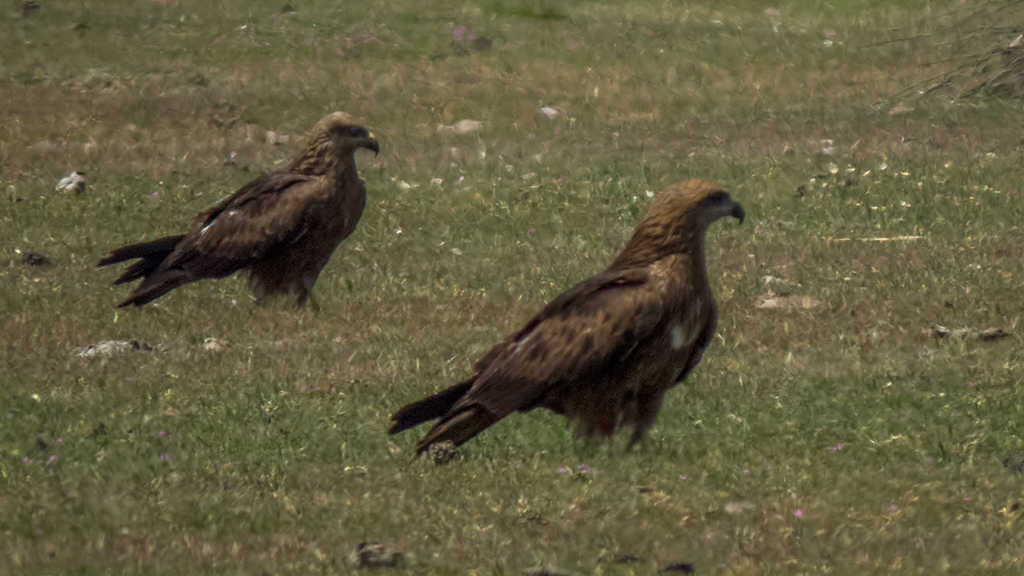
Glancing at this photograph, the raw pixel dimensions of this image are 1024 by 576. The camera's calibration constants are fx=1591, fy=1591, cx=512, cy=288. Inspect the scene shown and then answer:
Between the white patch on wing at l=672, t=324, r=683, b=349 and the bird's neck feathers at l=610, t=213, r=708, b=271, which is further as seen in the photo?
the bird's neck feathers at l=610, t=213, r=708, b=271

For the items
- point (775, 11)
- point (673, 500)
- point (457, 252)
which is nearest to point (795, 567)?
point (673, 500)

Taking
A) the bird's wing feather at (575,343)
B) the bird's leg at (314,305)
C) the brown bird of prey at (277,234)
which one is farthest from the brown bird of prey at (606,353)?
the brown bird of prey at (277,234)

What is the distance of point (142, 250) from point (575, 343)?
481cm

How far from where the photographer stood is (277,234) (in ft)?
36.0

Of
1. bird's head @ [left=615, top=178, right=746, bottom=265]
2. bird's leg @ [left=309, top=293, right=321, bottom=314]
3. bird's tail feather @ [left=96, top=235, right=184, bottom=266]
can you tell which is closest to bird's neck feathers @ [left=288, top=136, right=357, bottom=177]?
bird's leg @ [left=309, top=293, right=321, bottom=314]

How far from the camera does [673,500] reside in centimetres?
673

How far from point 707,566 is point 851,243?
7278mm

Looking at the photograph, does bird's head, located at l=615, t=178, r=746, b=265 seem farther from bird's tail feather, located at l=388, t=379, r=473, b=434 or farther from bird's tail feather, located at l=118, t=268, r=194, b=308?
bird's tail feather, located at l=118, t=268, r=194, b=308

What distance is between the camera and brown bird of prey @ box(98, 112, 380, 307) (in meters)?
11.0

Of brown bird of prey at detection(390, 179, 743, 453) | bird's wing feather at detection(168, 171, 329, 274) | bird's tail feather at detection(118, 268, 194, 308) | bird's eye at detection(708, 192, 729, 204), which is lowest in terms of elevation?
bird's tail feather at detection(118, 268, 194, 308)

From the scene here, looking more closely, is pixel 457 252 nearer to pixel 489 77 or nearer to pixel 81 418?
pixel 81 418

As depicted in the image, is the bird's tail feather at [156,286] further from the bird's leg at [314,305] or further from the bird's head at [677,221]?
the bird's head at [677,221]

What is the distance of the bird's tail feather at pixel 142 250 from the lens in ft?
35.9

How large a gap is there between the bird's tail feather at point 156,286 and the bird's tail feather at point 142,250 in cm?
21
